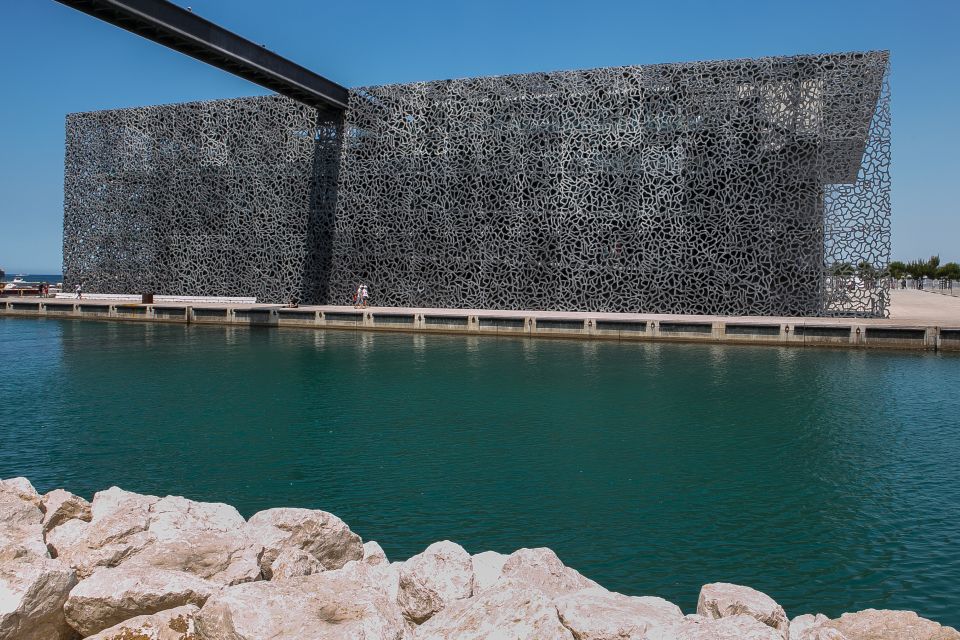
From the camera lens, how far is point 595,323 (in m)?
21.0

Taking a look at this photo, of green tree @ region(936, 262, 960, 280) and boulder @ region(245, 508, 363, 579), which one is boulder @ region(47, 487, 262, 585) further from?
green tree @ region(936, 262, 960, 280)

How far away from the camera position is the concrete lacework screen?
906 inches

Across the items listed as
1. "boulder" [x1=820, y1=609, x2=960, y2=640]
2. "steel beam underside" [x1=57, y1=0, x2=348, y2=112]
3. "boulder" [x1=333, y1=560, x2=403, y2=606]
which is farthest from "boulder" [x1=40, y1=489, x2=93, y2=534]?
"steel beam underside" [x1=57, y1=0, x2=348, y2=112]

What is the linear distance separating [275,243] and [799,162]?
1928 cm

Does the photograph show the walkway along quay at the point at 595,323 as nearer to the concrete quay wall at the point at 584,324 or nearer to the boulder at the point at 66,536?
the concrete quay wall at the point at 584,324

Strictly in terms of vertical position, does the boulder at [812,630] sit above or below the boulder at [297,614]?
below

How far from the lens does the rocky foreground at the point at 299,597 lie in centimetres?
351

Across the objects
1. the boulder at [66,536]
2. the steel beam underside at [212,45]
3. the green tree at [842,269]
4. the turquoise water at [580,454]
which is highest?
the steel beam underside at [212,45]

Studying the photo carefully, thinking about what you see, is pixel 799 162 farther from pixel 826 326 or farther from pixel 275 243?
pixel 275 243

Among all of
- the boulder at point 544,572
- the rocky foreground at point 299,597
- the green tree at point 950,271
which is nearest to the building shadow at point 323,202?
the rocky foreground at point 299,597

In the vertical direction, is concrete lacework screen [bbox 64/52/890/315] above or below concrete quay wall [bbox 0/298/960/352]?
above

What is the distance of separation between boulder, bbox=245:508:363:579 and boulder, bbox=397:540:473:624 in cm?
96

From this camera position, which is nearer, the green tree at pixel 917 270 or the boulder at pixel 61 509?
the boulder at pixel 61 509

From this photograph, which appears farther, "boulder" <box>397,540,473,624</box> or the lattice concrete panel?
the lattice concrete panel
